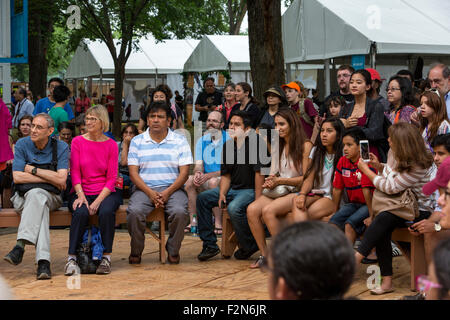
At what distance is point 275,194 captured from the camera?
21.7ft

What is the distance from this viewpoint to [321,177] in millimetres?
6387

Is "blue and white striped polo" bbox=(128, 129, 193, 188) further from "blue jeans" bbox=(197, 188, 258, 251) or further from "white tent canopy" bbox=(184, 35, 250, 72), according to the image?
"white tent canopy" bbox=(184, 35, 250, 72)

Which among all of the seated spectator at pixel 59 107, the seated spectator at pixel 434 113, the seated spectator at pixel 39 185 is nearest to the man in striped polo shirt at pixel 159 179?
the seated spectator at pixel 39 185

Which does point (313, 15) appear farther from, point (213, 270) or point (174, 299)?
point (174, 299)

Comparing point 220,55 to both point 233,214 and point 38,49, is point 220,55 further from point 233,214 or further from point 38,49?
point 233,214

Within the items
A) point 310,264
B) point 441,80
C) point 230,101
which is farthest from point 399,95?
point 310,264

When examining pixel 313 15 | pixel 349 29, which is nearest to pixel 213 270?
pixel 349 29

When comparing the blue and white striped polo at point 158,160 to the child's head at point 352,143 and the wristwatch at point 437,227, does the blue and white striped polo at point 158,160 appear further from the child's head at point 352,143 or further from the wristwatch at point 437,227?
the wristwatch at point 437,227

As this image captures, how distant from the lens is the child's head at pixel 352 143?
601 centimetres

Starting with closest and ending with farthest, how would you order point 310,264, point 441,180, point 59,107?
point 310,264 < point 441,180 < point 59,107

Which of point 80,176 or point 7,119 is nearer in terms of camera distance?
point 80,176

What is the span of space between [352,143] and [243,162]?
4.64ft
